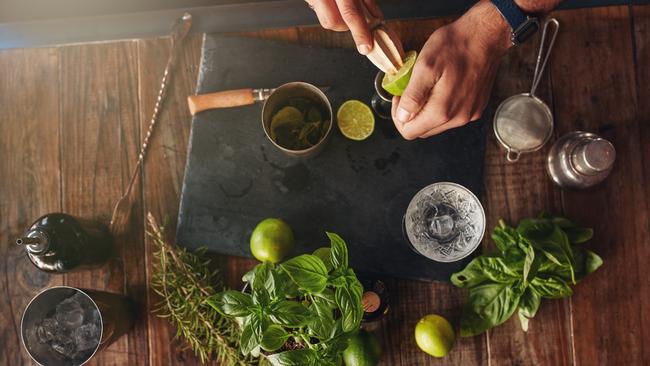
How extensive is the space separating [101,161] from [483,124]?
1028 mm

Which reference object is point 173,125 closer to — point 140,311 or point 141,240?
point 141,240

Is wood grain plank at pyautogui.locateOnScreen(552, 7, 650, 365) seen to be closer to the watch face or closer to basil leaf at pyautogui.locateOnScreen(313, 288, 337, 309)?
the watch face

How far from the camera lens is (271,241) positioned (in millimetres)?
1234

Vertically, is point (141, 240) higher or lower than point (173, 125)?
lower

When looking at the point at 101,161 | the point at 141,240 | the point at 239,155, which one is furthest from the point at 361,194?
the point at 101,161

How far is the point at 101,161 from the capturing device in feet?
4.67

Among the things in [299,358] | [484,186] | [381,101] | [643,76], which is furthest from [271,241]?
[643,76]

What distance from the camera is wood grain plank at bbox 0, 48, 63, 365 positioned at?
4.59 ft

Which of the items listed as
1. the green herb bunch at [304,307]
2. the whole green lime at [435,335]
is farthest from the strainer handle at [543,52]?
the green herb bunch at [304,307]

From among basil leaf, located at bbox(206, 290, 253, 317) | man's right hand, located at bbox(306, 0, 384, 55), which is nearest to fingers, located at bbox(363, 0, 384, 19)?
man's right hand, located at bbox(306, 0, 384, 55)

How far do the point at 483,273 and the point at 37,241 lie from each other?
1033mm

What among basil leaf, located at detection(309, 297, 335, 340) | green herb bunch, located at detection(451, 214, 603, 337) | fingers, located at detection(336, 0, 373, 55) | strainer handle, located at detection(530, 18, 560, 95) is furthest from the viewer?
strainer handle, located at detection(530, 18, 560, 95)

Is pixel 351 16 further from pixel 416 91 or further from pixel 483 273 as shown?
pixel 483 273

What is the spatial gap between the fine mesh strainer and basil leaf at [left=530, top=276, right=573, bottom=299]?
12.5 inches
